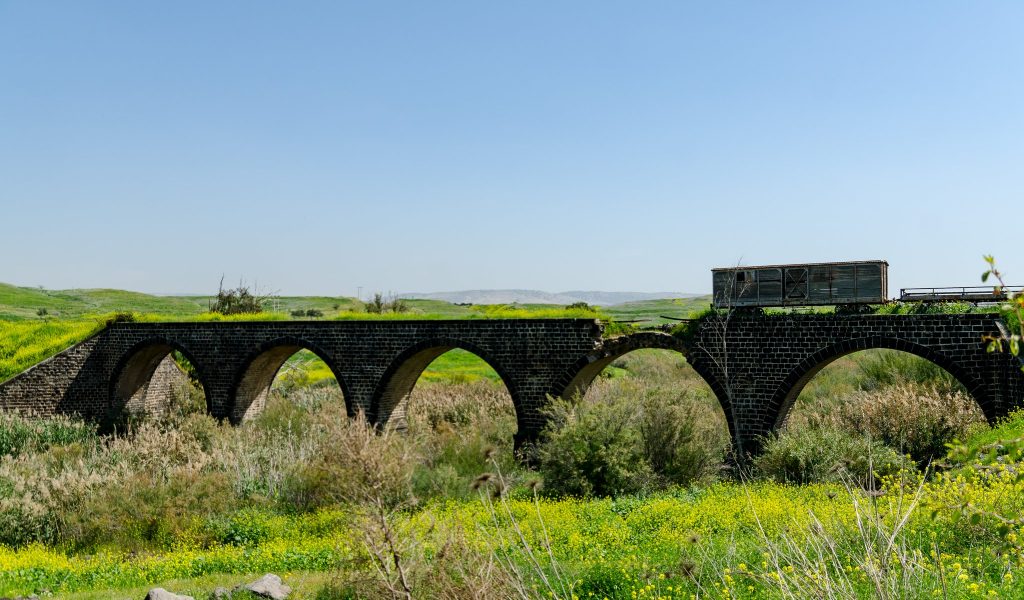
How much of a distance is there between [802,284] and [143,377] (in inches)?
831

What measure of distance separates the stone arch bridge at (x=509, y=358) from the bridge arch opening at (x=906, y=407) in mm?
67

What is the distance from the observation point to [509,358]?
1883cm

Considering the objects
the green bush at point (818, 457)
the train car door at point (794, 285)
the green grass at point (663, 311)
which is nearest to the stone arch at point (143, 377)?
the green grass at point (663, 311)

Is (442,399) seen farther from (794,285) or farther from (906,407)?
(906,407)

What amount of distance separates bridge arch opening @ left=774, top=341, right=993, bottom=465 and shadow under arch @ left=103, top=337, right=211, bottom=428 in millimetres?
17043

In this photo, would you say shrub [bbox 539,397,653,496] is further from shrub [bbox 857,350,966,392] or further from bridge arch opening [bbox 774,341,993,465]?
shrub [bbox 857,350,966,392]

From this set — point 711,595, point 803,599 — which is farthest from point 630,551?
point 803,599

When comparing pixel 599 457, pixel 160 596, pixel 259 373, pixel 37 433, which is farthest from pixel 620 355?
pixel 37 433

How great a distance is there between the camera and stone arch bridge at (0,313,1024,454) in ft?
47.9

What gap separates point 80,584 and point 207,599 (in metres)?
2.74

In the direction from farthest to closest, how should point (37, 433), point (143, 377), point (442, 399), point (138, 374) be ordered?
point (442, 399) < point (143, 377) < point (138, 374) < point (37, 433)

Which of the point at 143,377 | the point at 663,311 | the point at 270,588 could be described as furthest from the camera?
the point at 663,311

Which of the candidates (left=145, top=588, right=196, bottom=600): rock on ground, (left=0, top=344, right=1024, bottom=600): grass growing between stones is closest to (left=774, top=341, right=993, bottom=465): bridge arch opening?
(left=0, top=344, right=1024, bottom=600): grass growing between stones

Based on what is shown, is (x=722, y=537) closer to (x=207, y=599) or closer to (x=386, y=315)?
(x=207, y=599)
